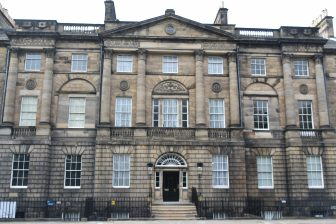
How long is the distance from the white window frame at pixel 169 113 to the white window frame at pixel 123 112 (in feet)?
5.79

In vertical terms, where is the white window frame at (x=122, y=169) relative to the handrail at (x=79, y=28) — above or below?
below

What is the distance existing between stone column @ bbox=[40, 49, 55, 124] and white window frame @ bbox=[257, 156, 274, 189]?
15647 mm

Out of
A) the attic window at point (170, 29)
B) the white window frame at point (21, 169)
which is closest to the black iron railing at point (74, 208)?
the white window frame at point (21, 169)

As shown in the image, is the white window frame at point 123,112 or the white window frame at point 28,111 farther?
the white window frame at point 123,112

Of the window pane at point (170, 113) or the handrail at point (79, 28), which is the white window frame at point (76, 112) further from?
the window pane at point (170, 113)

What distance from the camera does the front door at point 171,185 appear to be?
2612 cm

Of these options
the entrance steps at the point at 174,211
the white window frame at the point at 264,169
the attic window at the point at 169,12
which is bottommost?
the entrance steps at the point at 174,211

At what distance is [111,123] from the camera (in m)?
26.8

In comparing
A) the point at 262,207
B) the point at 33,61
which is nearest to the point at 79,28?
the point at 33,61

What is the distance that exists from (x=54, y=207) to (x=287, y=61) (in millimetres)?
20203

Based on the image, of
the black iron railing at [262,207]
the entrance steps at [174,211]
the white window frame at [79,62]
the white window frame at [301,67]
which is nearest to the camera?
the entrance steps at [174,211]

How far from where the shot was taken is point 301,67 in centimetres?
2919

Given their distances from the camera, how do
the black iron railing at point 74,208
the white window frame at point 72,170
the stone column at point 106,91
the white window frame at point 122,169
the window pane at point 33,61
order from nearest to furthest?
the black iron railing at point 74,208 < the white window frame at point 122,169 < the white window frame at point 72,170 < the stone column at point 106,91 < the window pane at point 33,61

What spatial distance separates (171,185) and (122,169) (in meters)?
3.68
